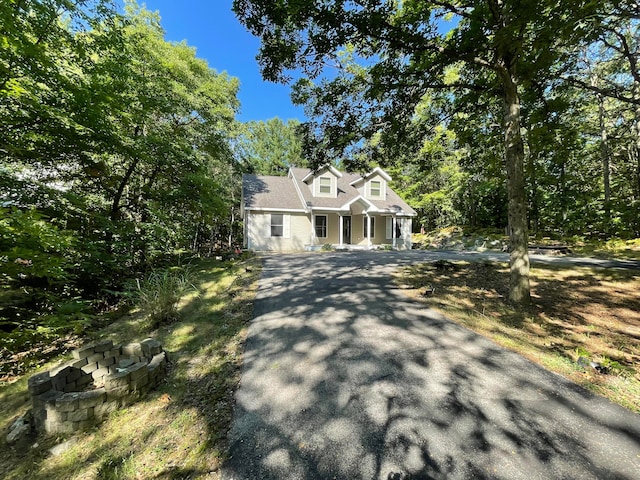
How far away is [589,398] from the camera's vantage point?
2.62m

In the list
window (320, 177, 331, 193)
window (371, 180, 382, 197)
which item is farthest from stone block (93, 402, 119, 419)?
window (371, 180, 382, 197)

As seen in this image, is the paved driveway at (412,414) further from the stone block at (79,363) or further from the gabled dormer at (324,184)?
the gabled dormer at (324,184)

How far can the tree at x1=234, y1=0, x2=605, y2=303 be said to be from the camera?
4.18 meters

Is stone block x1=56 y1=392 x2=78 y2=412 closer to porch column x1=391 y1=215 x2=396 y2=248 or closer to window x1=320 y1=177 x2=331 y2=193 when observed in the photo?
window x1=320 y1=177 x2=331 y2=193

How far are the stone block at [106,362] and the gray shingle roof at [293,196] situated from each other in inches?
493

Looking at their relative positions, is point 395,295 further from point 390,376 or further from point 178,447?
point 178,447

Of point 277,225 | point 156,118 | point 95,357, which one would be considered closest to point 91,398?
point 95,357

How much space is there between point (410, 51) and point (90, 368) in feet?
24.2

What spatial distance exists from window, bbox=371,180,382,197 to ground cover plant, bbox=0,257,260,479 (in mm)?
16132

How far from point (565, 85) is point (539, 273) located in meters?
5.00

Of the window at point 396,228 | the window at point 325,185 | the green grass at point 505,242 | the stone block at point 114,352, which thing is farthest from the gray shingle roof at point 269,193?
the stone block at point 114,352

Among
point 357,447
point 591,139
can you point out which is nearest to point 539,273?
point 357,447

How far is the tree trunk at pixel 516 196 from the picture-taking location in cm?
530

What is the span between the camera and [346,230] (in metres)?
18.3
